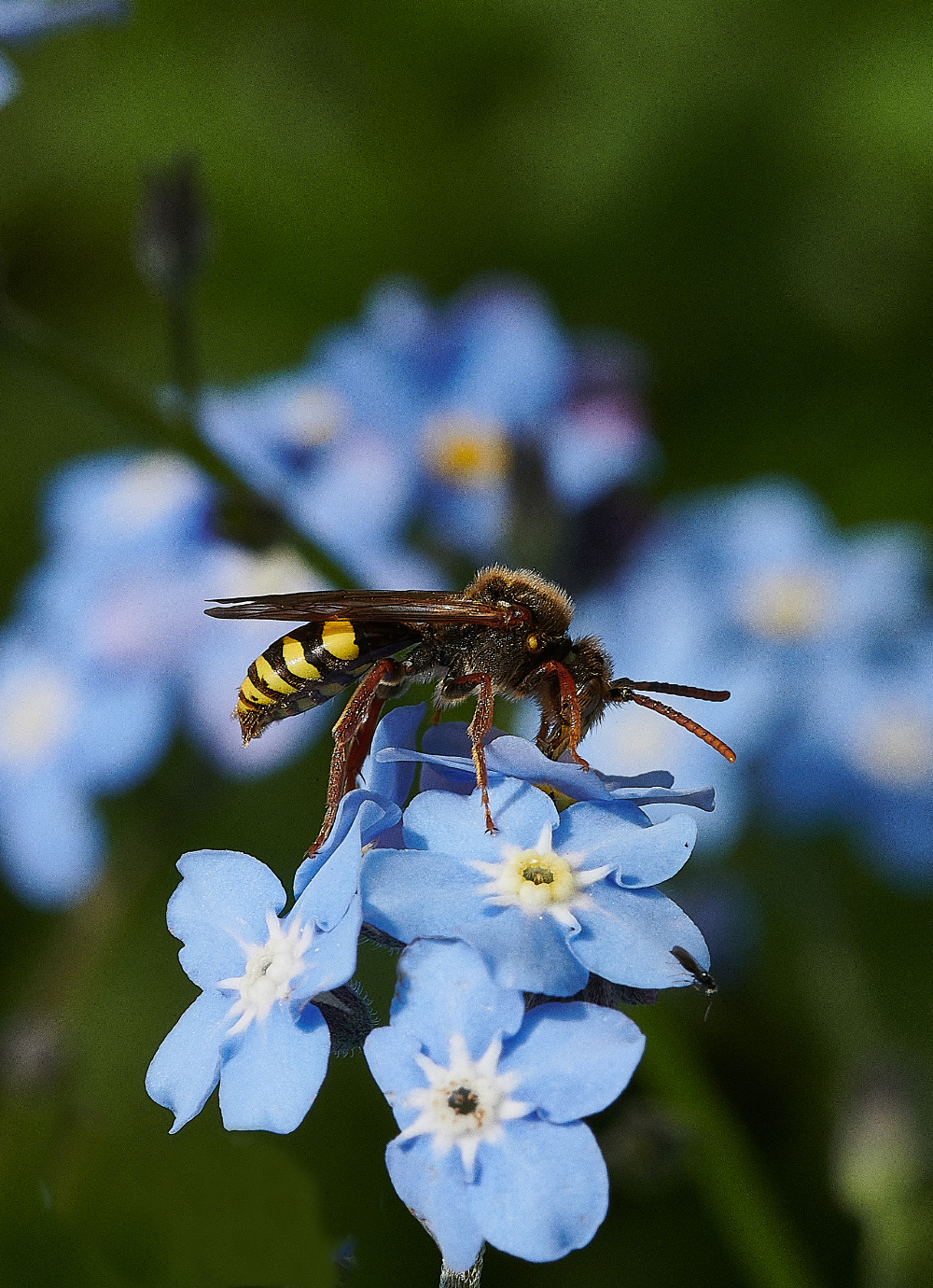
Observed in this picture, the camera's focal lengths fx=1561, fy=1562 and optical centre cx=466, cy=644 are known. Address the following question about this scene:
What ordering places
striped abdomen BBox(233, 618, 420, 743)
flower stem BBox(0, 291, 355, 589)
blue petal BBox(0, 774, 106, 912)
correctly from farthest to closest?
blue petal BBox(0, 774, 106, 912) → flower stem BBox(0, 291, 355, 589) → striped abdomen BBox(233, 618, 420, 743)

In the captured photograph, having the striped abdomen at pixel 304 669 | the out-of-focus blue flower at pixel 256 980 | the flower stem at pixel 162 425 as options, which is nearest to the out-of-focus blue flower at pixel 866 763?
the flower stem at pixel 162 425

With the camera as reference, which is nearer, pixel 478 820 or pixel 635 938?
pixel 635 938

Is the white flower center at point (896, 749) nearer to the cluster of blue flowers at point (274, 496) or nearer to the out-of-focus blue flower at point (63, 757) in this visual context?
the cluster of blue flowers at point (274, 496)

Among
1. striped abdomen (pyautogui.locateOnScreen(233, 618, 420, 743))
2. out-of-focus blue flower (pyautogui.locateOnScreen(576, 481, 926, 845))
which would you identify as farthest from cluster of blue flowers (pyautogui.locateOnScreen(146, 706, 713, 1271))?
out-of-focus blue flower (pyautogui.locateOnScreen(576, 481, 926, 845))

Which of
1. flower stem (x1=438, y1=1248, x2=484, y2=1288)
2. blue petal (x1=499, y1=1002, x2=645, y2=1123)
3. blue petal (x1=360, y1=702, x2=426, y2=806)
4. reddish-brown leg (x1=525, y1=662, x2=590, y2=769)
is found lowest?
flower stem (x1=438, y1=1248, x2=484, y2=1288)

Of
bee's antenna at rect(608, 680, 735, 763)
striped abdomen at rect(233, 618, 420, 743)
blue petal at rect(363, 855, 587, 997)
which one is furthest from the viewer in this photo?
striped abdomen at rect(233, 618, 420, 743)

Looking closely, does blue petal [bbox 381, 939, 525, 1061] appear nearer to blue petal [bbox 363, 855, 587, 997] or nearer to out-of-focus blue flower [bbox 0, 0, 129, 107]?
blue petal [bbox 363, 855, 587, 997]

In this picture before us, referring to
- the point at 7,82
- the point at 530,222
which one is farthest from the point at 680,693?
the point at 530,222

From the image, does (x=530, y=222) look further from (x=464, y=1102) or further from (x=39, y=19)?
(x=464, y=1102)

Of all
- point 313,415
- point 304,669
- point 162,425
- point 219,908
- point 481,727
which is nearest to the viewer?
point 219,908
